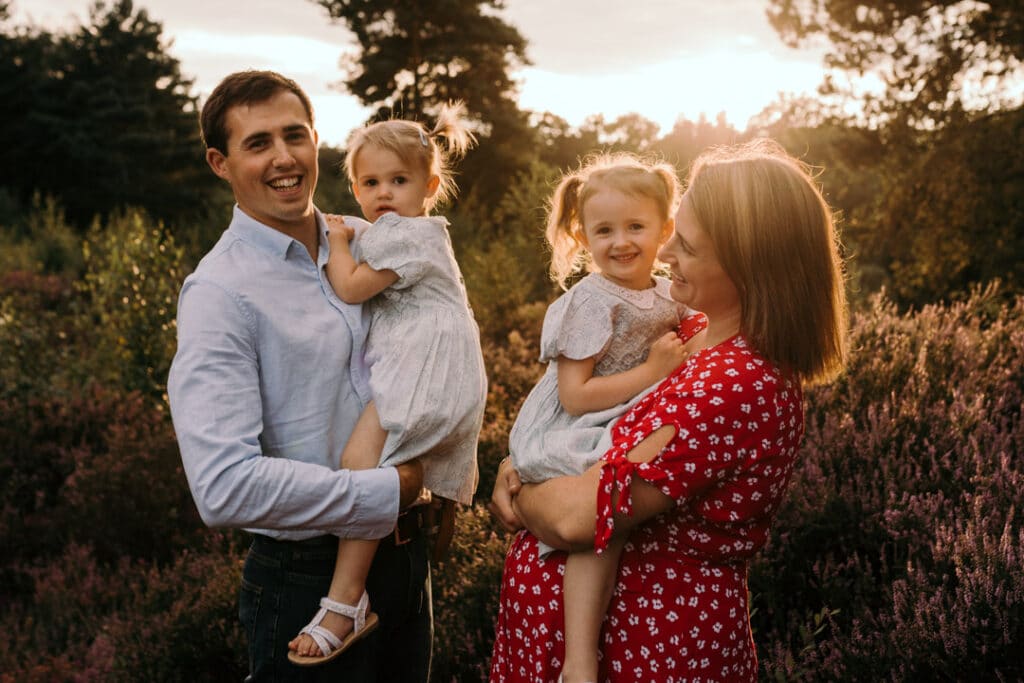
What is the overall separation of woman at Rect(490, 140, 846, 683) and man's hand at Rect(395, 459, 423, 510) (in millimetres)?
399

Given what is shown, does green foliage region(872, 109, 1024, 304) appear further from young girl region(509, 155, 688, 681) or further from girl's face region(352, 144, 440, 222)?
girl's face region(352, 144, 440, 222)

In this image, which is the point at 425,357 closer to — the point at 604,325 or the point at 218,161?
the point at 604,325

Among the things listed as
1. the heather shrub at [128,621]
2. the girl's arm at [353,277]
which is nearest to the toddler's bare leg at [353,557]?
the girl's arm at [353,277]

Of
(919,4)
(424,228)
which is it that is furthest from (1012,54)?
(424,228)

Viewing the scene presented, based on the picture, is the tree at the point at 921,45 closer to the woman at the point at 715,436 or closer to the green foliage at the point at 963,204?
the green foliage at the point at 963,204

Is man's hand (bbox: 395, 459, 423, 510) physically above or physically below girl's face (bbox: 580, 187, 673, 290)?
below

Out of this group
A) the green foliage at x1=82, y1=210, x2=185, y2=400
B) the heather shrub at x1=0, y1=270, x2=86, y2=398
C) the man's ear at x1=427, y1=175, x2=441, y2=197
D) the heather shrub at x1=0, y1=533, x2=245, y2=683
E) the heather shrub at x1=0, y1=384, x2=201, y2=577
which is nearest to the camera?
the man's ear at x1=427, y1=175, x2=441, y2=197

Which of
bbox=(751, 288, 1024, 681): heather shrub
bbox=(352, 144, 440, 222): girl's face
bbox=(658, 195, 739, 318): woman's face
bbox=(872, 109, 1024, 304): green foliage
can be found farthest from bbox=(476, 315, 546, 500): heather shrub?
bbox=(872, 109, 1024, 304): green foliage

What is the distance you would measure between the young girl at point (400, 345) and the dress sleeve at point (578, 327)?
0.84 ft

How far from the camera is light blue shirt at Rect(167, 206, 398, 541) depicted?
6.42ft

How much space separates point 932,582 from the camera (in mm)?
3191

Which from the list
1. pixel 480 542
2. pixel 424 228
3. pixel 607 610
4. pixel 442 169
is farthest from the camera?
pixel 480 542

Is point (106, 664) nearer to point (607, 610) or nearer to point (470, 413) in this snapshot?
point (470, 413)

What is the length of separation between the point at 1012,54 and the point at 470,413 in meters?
15.5
